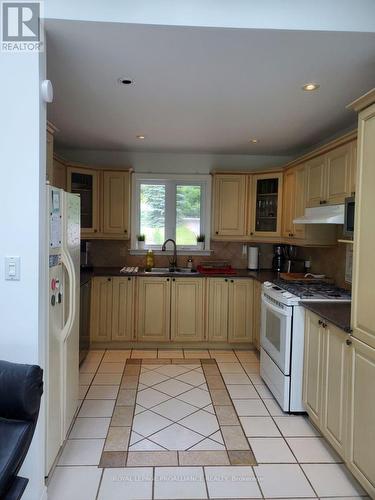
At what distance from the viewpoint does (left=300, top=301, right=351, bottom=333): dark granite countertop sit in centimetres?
225

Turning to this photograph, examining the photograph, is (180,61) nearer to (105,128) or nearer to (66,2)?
(66,2)

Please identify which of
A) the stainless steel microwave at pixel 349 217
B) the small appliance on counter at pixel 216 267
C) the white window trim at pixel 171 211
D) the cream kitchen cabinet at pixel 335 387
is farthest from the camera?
the white window trim at pixel 171 211

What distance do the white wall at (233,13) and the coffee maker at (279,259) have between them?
320cm

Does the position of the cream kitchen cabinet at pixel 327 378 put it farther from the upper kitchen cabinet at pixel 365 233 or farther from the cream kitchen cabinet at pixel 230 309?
the cream kitchen cabinet at pixel 230 309

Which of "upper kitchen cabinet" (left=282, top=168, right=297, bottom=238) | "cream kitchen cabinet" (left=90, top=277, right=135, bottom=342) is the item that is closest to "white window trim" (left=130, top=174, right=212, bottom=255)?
"cream kitchen cabinet" (left=90, top=277, right=135, bottom=342)

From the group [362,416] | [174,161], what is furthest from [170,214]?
[362,416]

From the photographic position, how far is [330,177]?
10.7ft

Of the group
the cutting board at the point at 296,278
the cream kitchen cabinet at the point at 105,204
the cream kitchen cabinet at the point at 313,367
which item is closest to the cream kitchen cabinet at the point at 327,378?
the cream kitchen cabinet at the point at 313,367

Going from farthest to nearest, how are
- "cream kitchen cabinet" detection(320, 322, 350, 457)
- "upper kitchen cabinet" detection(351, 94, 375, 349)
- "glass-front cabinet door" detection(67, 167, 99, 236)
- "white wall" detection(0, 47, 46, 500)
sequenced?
1. "glass-front cabinet door" detection(67, 167, 99, 236)
2. "cream kitchen cabinet" detection(320, 322, 350, 457)
3. "upper kitchen cabinet" detection(351, 94, 375, 349)
4. "white wall" detection(0, 47, 46, 500)

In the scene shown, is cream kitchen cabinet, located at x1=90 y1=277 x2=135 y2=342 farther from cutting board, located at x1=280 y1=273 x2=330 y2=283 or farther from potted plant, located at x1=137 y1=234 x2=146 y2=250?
cutting board, located at x1=280 y1=273 x2=330 y2=283

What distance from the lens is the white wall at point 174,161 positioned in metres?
4.86

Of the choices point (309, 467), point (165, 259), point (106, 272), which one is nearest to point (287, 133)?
point (165, 259)

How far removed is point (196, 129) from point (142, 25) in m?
1.91

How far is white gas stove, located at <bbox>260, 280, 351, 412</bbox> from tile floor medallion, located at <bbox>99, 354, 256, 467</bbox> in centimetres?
44
